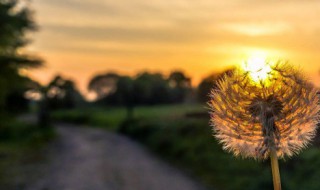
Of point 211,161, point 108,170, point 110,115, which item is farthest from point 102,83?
point 211,161

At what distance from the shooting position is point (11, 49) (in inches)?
1179

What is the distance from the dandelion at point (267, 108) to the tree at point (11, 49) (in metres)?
19.3

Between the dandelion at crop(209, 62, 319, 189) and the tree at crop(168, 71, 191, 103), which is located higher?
the tree at crop(168, 71, 191, 103)

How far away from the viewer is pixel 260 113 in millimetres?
3580

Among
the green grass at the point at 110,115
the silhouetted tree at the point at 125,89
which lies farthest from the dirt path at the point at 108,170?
the silhouetted tree at the point at 125,89

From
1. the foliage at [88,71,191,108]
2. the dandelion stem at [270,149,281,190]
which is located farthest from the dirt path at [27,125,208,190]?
the foliage at [88,71,191,108]

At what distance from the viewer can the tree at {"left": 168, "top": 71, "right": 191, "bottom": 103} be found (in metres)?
61.5

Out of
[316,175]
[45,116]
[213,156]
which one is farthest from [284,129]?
[45,116]

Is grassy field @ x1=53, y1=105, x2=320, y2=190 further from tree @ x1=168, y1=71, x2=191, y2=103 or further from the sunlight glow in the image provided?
tree @ x1=168, y1=71, x2=191, y2=103

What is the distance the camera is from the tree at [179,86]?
61.5 meters

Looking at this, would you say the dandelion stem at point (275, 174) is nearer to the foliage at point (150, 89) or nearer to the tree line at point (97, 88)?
the tree line at point (97, 88)

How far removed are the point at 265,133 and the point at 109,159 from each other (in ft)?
63.7

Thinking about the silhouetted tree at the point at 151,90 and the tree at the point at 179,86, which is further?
the tree at the point at 179,86

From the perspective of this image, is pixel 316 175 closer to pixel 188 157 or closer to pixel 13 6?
pixel 188 157
